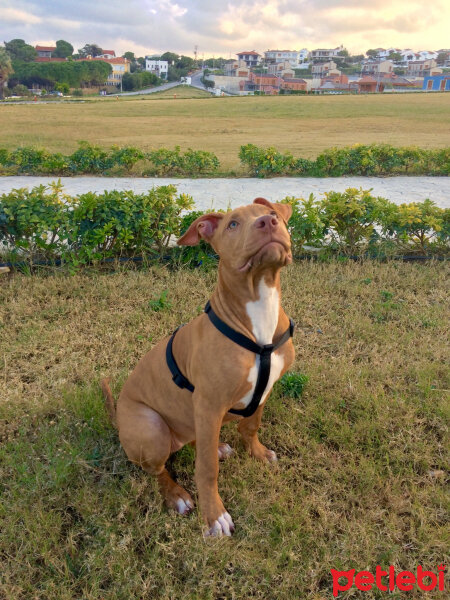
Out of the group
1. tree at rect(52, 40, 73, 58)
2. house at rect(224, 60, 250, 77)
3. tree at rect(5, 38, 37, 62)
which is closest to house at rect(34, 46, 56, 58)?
tree at rect(52, 40, 73, 58)

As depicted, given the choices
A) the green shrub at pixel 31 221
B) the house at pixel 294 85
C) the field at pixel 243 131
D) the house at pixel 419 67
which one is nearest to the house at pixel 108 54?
the house at pixel 294 85

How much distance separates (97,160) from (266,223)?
36.7ft

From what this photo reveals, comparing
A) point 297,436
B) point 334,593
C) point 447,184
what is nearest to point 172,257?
point 297,436

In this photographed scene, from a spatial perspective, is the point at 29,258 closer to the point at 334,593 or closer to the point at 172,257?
the point at 172,257

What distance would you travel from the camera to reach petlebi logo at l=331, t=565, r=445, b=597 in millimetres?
2219

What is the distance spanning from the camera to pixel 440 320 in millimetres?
4531

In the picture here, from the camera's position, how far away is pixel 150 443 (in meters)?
2.53

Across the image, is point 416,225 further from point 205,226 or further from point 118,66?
point 118,66

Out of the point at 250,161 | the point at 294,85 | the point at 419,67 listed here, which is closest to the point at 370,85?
the point at 294,85

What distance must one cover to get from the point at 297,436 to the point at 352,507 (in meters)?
0.64

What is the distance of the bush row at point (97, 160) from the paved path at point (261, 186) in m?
0.44

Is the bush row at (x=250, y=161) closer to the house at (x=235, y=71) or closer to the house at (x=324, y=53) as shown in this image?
the house at (x=235, y=71)

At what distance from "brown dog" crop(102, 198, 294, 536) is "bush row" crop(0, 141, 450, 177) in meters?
10.5

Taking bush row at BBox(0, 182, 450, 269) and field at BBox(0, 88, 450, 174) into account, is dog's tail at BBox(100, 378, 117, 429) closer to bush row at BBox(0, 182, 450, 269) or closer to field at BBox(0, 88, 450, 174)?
bush row at BBox(0, 182, 450, 269)
